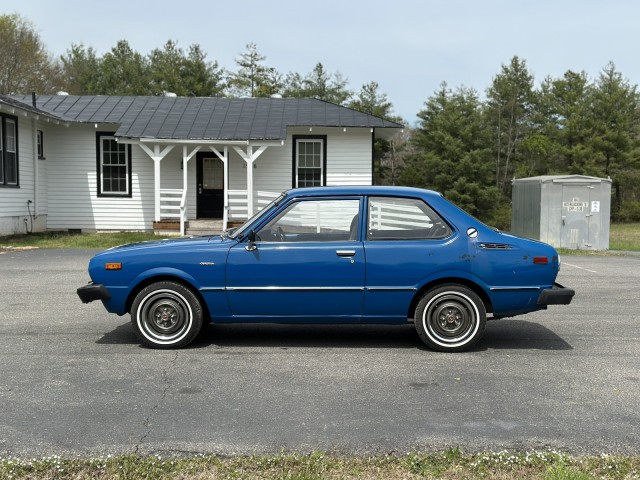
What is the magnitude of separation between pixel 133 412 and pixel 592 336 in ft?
16.2

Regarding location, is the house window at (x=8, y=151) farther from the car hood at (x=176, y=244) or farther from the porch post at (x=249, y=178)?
the car hood at (x=176, y=244)

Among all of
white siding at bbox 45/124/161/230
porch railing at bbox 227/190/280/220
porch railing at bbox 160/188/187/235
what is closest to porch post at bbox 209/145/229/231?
porch railing at bbox 227/190/280/220

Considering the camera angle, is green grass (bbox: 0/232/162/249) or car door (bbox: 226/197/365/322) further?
green grass (bbox: 0/232/162/249)

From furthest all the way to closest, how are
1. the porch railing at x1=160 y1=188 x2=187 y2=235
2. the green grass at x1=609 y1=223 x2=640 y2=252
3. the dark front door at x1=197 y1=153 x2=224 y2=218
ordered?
1. the dark front door at x1=197 y1=153 x2=224 y2=218
2. the porch railing at x1=160 y1=188 x2=187 y2=235
3. the green grass at x1=609 y1=223 x2=640 y2=252

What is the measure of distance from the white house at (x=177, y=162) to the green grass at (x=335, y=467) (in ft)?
55.4

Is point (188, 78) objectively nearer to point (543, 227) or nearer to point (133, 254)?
point (543, 227)

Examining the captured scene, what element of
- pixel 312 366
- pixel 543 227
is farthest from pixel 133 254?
pixel 543 227

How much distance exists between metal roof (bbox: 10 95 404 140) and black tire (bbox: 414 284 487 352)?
14.6m

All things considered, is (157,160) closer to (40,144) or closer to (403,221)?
(40,144)

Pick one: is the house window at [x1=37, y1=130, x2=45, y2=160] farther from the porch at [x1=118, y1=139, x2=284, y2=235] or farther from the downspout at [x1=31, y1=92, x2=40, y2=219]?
the porch at [x1=118, y1=139, x2=284, y2=235]

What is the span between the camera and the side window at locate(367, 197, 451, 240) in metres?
6.41

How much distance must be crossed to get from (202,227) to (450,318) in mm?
15154

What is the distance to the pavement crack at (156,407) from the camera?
13.3 ft

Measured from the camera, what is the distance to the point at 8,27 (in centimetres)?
5078
